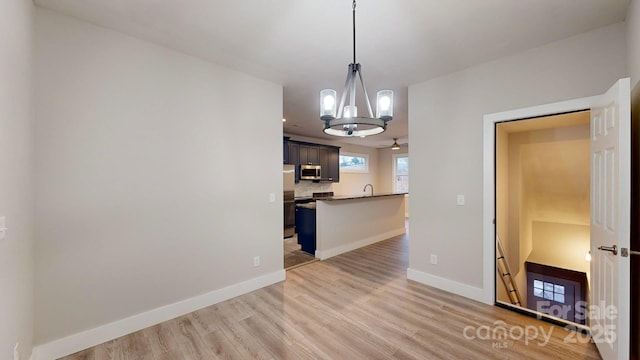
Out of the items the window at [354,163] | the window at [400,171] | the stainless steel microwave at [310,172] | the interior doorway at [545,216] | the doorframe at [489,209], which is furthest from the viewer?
the window at [400,171]

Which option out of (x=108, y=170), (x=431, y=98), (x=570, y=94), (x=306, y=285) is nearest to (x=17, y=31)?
(x=108, y=170)

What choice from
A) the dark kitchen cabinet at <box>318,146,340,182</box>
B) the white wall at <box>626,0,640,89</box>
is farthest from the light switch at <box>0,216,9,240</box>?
the dark kitchen cabinet at <box>318,146,340,182</box>

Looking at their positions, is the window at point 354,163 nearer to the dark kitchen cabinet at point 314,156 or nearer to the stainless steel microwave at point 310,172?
the dark kitchen cabinet at point 314,156

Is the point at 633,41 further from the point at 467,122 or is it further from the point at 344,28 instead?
the point at 344,28

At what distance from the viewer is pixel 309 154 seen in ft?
22.9

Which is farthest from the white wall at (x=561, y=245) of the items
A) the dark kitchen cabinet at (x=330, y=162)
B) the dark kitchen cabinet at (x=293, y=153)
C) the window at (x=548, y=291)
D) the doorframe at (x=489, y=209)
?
the dark kitchen cabinet at (x=293, y=153)

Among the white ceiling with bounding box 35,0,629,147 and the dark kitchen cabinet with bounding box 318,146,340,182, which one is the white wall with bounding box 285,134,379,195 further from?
the white ceiling with bounding box 35,0,629,147

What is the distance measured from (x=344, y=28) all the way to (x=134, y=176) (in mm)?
2289

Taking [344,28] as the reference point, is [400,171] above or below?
below

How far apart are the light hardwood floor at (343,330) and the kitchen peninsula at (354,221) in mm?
1270

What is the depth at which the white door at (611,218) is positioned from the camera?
153cm

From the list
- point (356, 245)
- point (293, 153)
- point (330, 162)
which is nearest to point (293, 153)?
point (293, 153)

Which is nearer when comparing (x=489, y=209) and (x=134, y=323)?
(x=134, y=323)

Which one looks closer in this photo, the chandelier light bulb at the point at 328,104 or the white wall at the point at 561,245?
the chandelier light bulb at the point at 328,104
